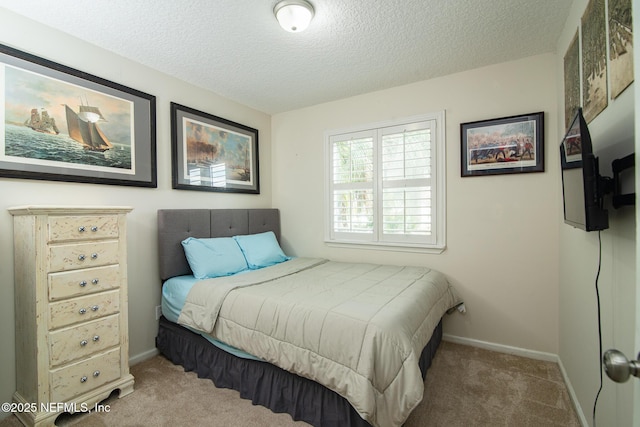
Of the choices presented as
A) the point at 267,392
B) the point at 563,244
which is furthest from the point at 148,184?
the point at 563,244

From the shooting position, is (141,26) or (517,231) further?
(517,231)

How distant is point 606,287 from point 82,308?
2.78 m

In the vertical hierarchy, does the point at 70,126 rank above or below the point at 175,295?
above

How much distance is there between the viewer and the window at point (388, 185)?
110 inches

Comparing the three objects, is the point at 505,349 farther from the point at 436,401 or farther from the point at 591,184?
the point at 591,184

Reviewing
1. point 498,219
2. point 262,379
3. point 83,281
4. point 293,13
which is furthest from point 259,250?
point 498,219

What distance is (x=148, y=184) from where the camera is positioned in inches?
97.7

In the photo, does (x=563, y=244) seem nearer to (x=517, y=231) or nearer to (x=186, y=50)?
Result: (x=517, y=231)

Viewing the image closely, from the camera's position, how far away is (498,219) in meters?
2.55

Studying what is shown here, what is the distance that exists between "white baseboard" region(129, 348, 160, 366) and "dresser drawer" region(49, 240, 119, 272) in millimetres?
999

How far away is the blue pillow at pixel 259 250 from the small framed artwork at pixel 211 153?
62 centimetres

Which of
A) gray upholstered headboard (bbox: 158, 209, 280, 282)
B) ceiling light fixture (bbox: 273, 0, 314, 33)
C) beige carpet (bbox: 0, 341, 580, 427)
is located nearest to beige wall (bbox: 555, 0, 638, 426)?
beige carpet (bbox: 0, 341, 580, 427)

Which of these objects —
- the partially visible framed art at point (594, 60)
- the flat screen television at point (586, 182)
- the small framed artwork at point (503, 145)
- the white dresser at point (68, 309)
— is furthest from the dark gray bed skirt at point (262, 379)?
the partially visible framed art at point (594, 60)

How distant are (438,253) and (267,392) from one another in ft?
6.29
